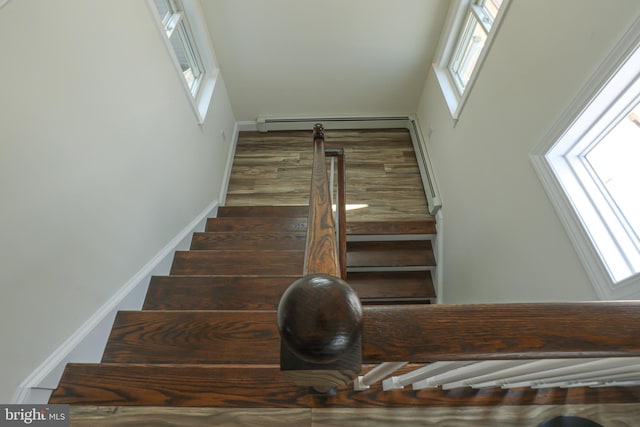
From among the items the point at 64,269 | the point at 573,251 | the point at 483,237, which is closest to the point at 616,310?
the point at 573,251

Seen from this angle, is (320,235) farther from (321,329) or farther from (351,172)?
(351,172)

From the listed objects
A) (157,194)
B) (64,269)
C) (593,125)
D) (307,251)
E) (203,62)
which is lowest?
(307,251)

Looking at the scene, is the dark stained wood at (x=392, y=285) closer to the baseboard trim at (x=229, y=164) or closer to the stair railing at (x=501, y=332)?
the baseboard trim at (x=229, y=164)

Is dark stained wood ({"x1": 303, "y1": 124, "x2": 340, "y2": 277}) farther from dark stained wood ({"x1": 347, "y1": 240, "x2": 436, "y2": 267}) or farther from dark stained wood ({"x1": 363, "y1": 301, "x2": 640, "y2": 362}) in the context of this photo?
dark stained wood ({"x1": 347, "y1": 240, "x2": 436, "y2": 267})

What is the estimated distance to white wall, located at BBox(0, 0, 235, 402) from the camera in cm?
108

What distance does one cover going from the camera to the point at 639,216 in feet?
3.83

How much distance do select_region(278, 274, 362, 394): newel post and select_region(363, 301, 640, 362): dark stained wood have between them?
40mm

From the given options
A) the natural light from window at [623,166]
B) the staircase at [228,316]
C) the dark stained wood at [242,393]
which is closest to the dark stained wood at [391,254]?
the staircase at [228,316]

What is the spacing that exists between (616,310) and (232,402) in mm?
935

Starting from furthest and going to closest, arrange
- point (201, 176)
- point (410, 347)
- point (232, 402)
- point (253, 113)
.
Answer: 1. point (253, 113)
2. point (201, 176)
3. point (232, 402)
4. point (410, 347)

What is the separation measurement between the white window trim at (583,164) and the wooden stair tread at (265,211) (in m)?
1.92

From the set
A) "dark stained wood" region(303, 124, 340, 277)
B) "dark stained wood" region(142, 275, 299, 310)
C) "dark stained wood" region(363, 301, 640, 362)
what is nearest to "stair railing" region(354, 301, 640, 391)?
"dark stained wood" region(363, 301, 640, 362)

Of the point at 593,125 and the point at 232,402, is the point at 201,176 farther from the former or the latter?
the point at 593,125

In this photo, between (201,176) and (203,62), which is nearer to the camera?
(201,176)
